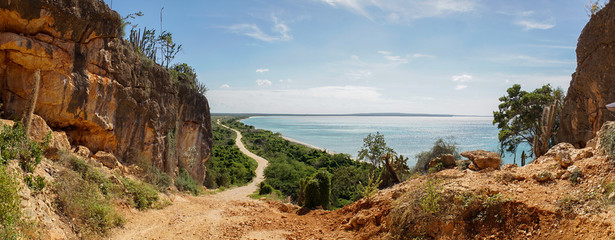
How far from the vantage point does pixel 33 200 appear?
7.24 meters

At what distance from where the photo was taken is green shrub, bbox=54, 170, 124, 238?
805 cm

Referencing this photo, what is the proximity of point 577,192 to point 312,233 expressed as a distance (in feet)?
19.5

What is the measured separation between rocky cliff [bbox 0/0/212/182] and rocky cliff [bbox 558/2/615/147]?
65.5 ft

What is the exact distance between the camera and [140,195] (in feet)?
37.8

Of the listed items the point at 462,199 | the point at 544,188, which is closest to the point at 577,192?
the point at 544,188

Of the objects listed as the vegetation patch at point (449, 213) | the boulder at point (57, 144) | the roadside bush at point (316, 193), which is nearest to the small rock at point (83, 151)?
the boulder at point (57, 144)

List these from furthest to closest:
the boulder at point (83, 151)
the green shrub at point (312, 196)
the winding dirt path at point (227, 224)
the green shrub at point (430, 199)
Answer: the green shrub at point (312, 196) < the boulder at point (83, 151) < the winding dirt path at point (227, 224) < the green shrub at point (430, 199)

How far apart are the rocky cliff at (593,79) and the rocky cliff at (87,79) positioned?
19952mm

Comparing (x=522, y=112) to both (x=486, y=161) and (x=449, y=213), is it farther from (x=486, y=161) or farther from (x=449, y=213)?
(x=449, y=213)

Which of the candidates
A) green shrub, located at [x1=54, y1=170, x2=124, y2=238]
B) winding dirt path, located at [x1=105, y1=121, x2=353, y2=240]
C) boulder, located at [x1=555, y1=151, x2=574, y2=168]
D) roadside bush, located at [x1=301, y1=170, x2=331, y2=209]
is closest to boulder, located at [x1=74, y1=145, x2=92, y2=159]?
green shrub, located at [x1=54, y1=170, x2=124, y2=238]

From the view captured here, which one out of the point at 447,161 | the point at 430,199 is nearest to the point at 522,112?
the point at 447,161

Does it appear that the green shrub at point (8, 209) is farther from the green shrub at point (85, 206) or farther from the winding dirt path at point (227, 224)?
the winding dirt path at point (227, 224)

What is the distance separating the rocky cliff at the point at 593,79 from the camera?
42.1ft

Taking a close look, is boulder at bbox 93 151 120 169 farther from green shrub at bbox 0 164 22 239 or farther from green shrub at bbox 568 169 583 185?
green shrub at bbox 568 169 583 185
